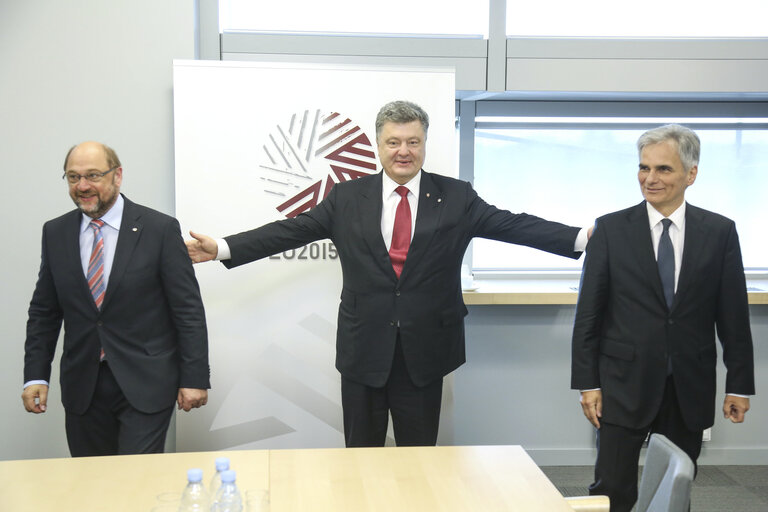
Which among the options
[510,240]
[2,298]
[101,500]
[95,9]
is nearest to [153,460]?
[101,500]

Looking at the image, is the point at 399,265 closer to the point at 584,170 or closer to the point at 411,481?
the point at 411,481

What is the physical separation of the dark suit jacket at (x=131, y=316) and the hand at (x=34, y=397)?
5 centimetres

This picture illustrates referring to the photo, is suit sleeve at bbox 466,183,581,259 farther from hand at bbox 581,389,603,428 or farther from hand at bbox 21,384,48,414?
hand at bbox 21,384,48,414

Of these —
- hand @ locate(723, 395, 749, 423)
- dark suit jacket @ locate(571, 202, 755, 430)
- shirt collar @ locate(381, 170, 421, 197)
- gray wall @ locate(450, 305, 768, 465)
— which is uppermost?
shirt collar @ locate(381, 170, 421, 197)

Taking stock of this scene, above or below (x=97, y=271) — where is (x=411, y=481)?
below

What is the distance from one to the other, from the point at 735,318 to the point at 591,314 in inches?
22.5

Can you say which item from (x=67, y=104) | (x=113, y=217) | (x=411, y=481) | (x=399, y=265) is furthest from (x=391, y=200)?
(x=67, y=104)

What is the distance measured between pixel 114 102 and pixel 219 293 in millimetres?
1182

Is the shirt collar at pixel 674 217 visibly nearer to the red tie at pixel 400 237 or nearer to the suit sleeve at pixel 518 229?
the suit sleeve at pixel 518 229

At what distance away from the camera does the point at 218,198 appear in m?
3.86

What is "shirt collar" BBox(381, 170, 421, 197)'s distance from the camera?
335cm

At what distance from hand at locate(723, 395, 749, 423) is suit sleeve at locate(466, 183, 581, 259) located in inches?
35.5

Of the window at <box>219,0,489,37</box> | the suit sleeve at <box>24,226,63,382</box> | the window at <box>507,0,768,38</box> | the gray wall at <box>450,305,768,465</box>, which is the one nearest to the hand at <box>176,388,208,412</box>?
the suit sleeve at <box>24,226,63,382</box>

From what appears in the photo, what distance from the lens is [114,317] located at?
300cm
